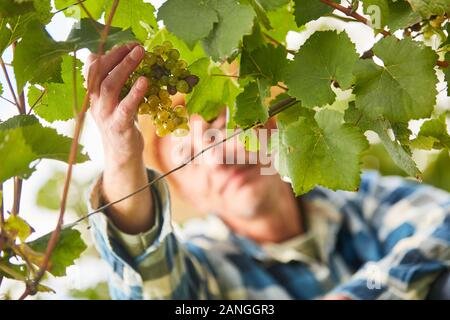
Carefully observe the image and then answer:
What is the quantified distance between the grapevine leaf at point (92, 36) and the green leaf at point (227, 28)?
0.12ft

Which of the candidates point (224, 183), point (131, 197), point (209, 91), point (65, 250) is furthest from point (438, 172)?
point (65, 250)

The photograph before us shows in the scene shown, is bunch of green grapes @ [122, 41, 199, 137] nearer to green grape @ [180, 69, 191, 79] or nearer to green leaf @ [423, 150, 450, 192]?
green grape @ [180, 69, 191, 79]

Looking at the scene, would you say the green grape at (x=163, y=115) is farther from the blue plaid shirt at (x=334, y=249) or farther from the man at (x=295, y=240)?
the blue plaid shirt at (x=334, y=249)

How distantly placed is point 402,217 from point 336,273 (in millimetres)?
252

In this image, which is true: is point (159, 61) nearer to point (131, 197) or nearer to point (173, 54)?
point (173, 54)

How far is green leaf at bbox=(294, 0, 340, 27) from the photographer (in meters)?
0.32

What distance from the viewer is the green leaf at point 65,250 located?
0.32 meters

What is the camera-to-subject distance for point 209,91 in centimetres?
41

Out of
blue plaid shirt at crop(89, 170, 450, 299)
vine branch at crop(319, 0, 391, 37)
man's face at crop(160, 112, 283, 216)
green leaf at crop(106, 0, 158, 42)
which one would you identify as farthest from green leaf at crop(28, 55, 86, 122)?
man's face at crop(160, 112, 283, 216)

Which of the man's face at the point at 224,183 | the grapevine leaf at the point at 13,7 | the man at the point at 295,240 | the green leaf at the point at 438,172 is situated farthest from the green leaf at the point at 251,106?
the green leaf at the point at 438,172

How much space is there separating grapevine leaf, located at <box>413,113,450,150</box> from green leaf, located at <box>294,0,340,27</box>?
0.36 feet

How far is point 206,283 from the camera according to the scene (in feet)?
5.27
